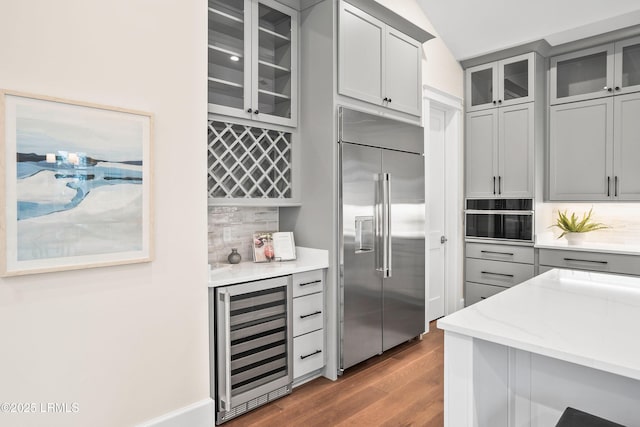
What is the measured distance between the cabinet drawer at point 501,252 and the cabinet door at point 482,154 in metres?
0.55

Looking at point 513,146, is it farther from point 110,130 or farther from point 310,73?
point 110,130

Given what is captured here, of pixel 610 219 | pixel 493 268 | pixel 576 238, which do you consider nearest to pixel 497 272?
pixel 493 268

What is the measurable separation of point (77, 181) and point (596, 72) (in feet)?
14.6

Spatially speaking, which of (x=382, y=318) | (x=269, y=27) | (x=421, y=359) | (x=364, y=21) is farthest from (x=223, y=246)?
(x=364, y=21)

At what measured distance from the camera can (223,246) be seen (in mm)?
2912

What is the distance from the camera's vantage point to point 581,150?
390 centimetres

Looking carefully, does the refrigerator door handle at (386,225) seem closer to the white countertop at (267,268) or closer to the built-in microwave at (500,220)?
the white countertop at (267,268)

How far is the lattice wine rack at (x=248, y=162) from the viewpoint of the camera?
8.62 feet

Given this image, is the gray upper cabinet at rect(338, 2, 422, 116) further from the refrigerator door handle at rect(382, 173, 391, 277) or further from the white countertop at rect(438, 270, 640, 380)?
the white countertop at rect(438, 270, 640, 380)

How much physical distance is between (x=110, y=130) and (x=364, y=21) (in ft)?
6.90

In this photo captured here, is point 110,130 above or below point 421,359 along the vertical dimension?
above

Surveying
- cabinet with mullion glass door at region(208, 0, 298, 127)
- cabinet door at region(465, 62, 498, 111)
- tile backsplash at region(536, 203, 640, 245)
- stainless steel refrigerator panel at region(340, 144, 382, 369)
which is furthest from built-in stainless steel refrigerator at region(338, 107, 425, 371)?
tile backsplash at region(536, 203, 640, 245)

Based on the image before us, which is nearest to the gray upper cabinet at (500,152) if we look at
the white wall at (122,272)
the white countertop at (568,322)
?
the white countertop at (568,322)

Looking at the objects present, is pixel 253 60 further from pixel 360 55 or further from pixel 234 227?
pixel 234 227
